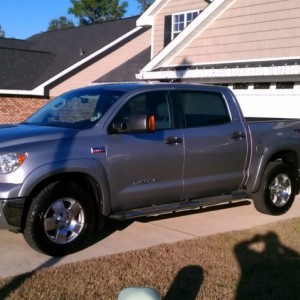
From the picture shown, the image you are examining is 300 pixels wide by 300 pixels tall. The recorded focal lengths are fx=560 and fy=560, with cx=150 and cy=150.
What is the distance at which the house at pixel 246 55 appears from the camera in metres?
12.5

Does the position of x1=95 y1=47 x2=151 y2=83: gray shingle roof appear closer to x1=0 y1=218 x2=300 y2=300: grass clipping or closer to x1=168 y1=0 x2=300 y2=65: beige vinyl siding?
x1=168 y1=0 x2=300 y2=65: beige vinyl siding

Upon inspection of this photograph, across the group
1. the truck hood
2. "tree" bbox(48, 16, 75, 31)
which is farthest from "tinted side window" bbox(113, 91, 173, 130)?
"tree" bbox(48, 16, 75, 31)

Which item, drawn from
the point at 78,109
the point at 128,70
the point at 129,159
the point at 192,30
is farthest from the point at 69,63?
the point at 129,159

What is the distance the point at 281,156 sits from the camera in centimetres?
851

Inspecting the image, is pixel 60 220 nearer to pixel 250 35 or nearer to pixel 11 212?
pixel 11 212

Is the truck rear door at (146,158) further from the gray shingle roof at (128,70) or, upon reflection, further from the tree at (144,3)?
the tree at (144,3)

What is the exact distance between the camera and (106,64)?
2477 cm

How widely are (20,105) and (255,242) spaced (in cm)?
1670

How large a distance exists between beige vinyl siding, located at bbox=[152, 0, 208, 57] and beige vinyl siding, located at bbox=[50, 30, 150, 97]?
565cm

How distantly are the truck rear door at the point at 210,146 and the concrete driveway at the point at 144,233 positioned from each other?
0.51m

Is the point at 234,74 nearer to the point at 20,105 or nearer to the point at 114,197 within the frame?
the point at 114,197

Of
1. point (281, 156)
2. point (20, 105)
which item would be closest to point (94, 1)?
point (20, 105)

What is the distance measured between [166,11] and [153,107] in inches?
487

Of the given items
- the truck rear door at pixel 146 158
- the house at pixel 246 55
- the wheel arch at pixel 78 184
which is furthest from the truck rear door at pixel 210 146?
the house at pixel 246 55
